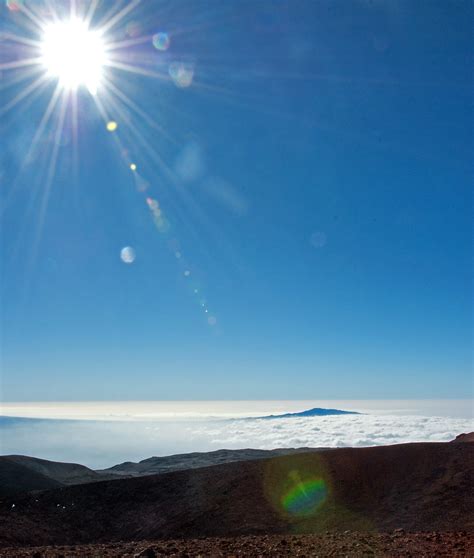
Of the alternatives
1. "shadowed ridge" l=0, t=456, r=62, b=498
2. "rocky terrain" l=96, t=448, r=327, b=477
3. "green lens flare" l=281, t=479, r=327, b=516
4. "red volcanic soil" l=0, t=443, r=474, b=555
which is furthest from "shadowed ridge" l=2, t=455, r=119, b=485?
"green lens flare" l=281, t=479, r=327, b=516

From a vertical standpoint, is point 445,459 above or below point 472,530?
above

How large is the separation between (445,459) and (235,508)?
1162cm

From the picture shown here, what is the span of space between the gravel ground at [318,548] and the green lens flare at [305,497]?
7931mm

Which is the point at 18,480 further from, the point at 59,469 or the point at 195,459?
the point at 195,459

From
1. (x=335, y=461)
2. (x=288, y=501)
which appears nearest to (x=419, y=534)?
(x=288, y=501)

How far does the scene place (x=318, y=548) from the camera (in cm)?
1348

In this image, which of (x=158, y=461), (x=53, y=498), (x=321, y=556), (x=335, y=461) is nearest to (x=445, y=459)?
(x=335, y=461)

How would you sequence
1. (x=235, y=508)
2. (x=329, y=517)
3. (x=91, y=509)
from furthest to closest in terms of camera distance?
(x=91, y=509)
(x=235, y=508)
(x=329, y=517)

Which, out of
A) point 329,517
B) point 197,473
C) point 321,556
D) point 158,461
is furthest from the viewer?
point 158,461

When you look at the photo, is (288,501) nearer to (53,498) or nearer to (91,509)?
(91,509)

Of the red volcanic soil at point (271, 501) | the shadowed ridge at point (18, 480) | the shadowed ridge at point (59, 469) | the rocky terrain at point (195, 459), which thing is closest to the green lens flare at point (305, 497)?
the red volcanic soil at point (271, 501)

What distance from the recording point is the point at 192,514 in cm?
2569

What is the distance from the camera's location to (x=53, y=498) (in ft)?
97.9

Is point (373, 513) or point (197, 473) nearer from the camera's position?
point (373, 513)
